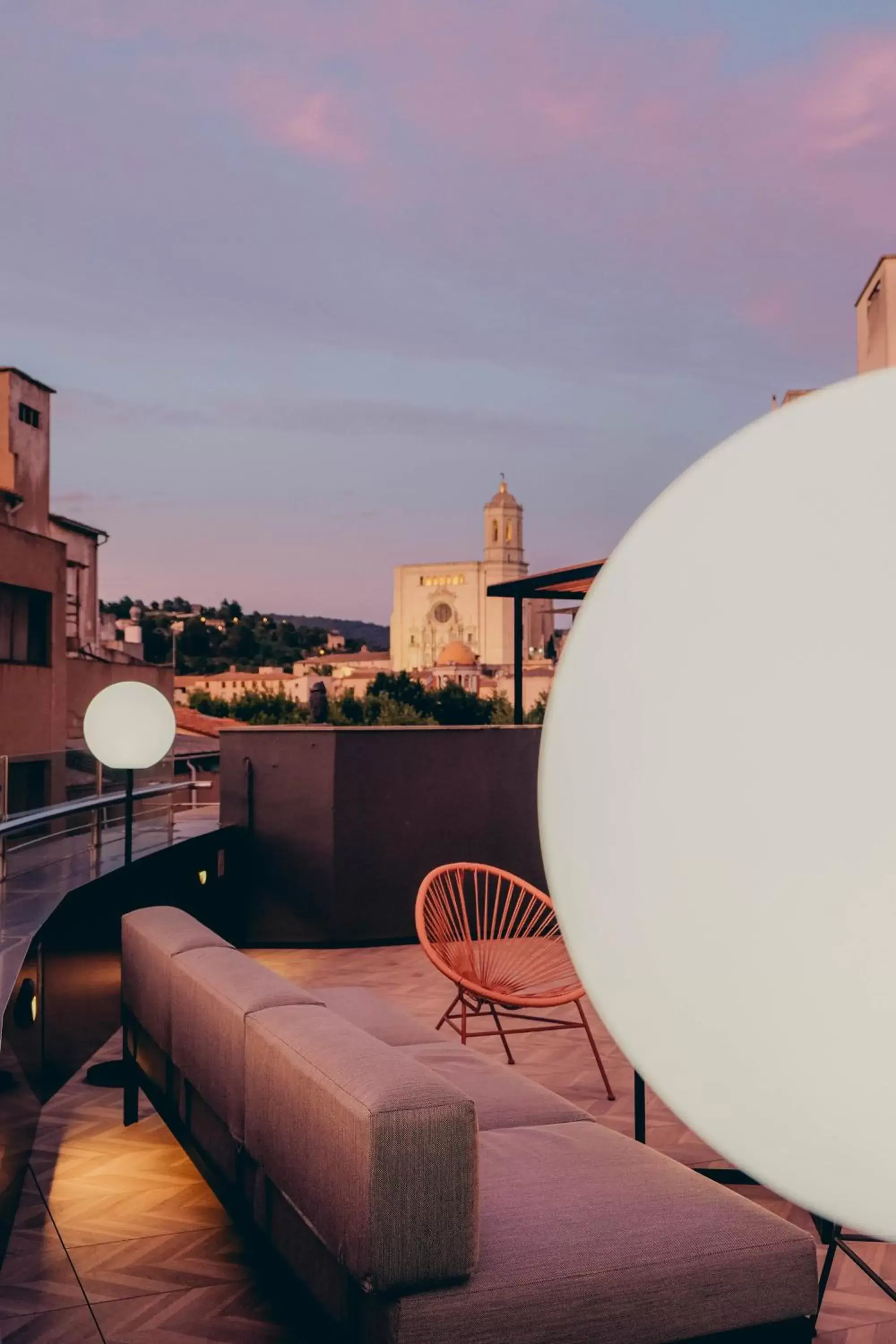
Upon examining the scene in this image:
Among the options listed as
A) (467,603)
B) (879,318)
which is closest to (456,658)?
(467,603)

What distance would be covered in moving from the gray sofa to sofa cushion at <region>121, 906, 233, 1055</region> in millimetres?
625

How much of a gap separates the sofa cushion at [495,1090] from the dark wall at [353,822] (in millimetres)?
3568

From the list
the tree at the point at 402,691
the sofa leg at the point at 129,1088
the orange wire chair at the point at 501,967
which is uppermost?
the tree at the point at 402,691

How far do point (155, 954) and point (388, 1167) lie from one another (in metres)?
1.55

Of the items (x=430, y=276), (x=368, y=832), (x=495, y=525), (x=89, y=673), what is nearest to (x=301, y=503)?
(x=430, y=276)

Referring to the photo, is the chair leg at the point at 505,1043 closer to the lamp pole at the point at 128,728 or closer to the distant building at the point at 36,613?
the lamp pole at the point at 128,728

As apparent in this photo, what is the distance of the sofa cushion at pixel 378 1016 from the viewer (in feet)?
10.9

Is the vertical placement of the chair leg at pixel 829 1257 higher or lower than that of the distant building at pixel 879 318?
lower

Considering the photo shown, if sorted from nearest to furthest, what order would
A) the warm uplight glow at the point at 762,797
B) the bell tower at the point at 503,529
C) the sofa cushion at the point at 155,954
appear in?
the warm uplight glow at the point at 762,797 → the sofa cushion at the point at 155,954 → the bell tower at the point at 503,529

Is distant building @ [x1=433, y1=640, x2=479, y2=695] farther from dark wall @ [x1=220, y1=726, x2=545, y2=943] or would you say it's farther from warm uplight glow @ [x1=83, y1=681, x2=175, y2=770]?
warm uplight glow @ [x1=83, y1=681, x2=175, y2=770]

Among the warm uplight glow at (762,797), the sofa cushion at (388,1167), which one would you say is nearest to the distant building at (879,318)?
the sofa cushion at (388,1167)

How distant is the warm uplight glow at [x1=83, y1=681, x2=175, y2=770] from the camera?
14.2 ft

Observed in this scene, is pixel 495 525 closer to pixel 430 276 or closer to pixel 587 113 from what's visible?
pixel 430 276

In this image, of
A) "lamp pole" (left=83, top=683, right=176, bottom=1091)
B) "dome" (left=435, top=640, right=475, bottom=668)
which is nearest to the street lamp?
"lamp pole" (left=83, top=683, right=176, bottom=1091)
